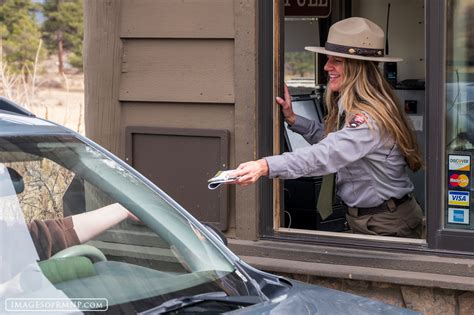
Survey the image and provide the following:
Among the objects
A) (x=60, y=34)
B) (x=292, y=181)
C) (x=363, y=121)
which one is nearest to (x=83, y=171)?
(x=363, y=121)

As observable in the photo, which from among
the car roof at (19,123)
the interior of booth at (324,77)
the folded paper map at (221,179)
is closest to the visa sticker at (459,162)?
the interior of booth at (324,77)

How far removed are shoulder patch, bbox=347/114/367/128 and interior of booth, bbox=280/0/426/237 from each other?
4.55 ft

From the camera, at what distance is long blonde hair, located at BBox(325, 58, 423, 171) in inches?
178

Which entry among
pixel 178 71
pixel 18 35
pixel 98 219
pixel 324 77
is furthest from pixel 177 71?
pixel 18 35

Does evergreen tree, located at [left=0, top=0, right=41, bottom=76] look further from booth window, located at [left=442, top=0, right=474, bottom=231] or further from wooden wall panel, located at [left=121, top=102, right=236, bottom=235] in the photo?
booth window, located at [left=442, top=0, right=474, bottom=231]

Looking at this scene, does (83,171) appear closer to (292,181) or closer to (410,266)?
(410,266)

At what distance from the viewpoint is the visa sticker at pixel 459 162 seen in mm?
4695

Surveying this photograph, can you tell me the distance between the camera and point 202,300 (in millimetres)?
2822

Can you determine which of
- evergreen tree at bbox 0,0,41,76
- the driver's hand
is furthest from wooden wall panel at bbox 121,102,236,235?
evergreen tree at bbox 0,0,41,76

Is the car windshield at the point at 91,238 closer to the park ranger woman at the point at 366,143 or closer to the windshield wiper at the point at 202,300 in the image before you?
the windshield wiper at the point at 202,300

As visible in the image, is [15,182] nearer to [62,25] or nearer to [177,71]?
[177,71]

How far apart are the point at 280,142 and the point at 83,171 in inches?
85.6

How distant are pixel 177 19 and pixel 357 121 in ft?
4.70

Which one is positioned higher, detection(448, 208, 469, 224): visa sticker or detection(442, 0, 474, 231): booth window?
detection(442, 0, 474, 231): booth window
